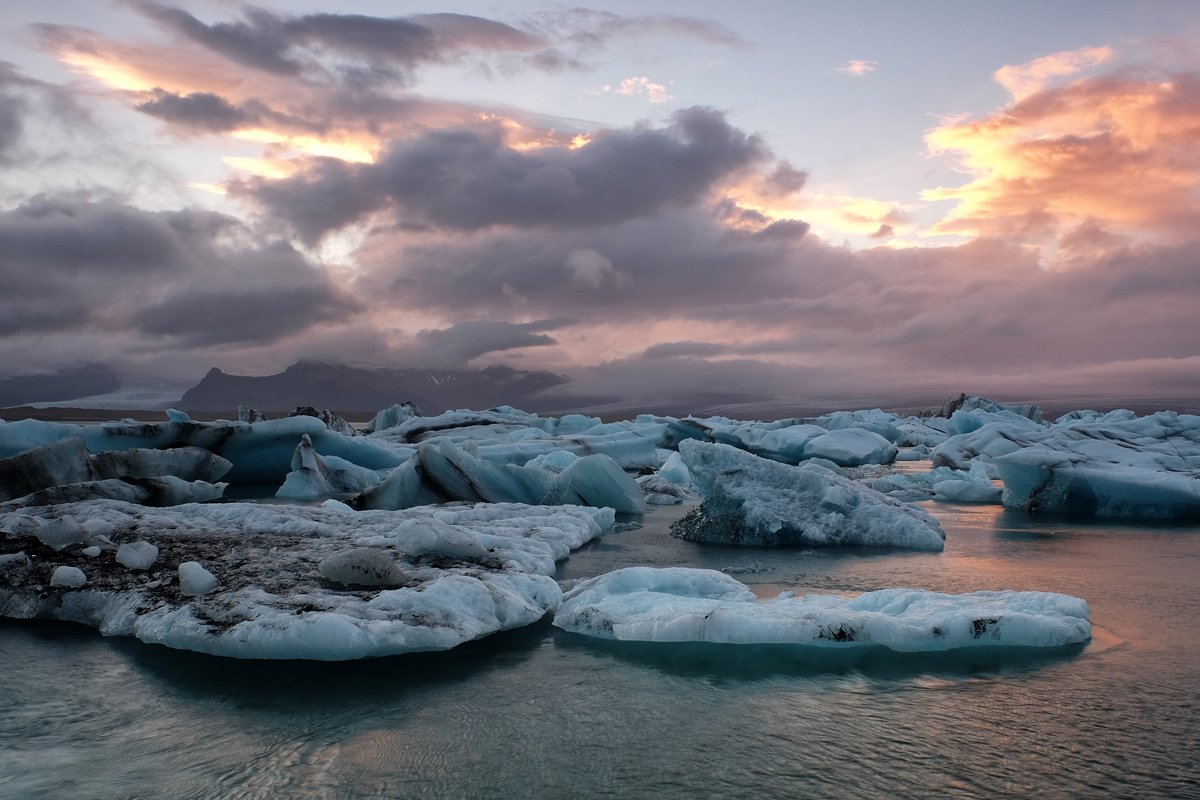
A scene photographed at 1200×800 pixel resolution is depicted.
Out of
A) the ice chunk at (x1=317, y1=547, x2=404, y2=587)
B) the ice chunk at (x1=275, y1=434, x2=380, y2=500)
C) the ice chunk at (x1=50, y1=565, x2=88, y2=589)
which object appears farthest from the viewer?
the ice chunk at (x1=275, y1=434, x2=380, y2=500)

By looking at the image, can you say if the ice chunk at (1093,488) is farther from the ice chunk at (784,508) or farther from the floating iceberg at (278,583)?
the floating iceberg at (278,583)

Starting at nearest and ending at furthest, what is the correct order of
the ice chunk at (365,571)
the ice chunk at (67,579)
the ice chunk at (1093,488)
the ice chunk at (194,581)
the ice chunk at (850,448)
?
the ice chunk at (194,581) < the ice chunk at (365,571) < the ice chunk at (67,579) < the ice chunk at (1093,488) < the ice chunk at (850,448)

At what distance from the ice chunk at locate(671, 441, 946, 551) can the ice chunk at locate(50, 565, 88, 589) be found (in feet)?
19.9

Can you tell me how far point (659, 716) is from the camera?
13.2ft

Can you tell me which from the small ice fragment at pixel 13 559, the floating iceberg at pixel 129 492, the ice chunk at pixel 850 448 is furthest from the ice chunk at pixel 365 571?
the ice chunk at pixel 850 448

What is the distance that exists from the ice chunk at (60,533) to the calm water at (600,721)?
1149 mm

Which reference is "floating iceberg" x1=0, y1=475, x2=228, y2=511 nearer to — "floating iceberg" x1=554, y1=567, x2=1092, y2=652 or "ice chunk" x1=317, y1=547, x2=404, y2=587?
"ice chunk" x1=317, y1=547, x2=404, y2=587

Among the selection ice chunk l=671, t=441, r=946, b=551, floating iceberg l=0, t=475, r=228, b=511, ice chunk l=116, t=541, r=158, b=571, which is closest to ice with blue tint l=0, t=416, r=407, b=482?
floating iceberg l=0, t=475, r=228, b=511

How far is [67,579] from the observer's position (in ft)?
20.1

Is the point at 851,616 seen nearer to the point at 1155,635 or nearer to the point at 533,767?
the point at 1155,635

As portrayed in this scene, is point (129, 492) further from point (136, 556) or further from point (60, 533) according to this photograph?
point (136, 556)

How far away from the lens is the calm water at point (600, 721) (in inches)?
130

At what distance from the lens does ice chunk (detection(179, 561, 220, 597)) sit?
18.6ft

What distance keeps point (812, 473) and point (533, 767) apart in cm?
721
